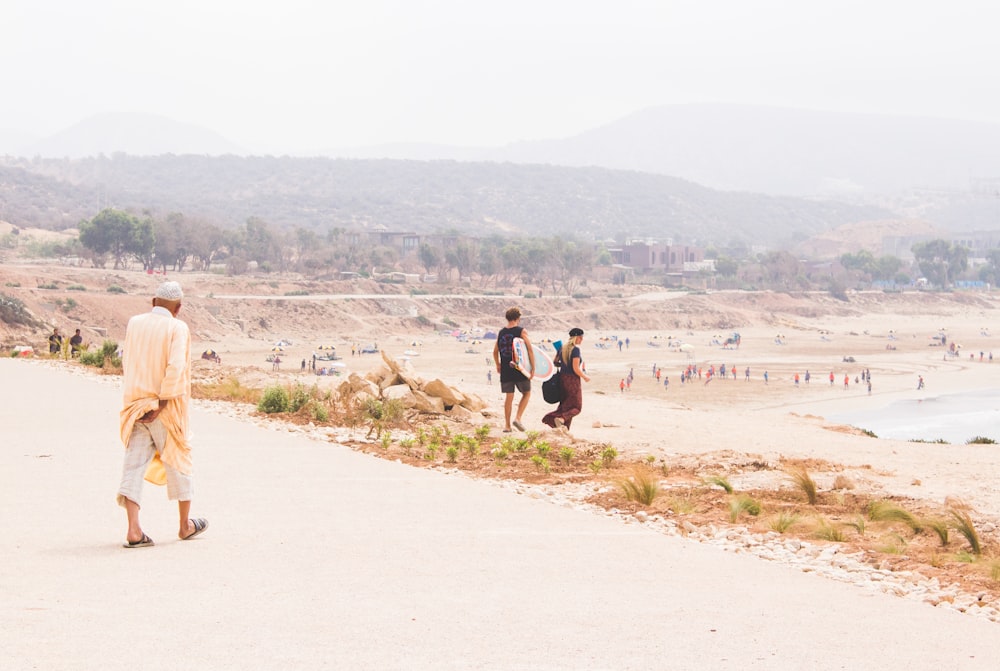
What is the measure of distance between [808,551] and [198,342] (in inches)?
1913

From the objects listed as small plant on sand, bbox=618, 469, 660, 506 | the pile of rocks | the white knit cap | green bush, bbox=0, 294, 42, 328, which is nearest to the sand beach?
small plant on sand, bbox=618, 469, 660, 506

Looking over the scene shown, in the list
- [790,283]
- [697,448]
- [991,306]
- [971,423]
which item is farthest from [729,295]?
[697,448]

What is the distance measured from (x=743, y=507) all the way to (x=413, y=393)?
23.0 feet

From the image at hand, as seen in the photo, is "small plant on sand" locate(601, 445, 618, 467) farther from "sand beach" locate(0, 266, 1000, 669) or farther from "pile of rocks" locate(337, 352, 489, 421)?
"pile of rocks" locate(337, 352, 489, 421)

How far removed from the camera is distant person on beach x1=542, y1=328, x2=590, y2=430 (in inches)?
490

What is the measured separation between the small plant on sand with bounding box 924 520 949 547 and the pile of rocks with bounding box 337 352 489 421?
745 cm

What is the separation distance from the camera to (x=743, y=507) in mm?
8773

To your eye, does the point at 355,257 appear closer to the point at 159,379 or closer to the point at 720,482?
the point at 720,482

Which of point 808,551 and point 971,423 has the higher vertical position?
point 808,551

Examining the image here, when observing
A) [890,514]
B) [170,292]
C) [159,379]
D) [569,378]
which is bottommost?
[890,514]

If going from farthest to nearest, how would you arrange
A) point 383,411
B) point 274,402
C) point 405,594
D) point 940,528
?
point 274,402, point 383,411, point 940,528, point 405,594

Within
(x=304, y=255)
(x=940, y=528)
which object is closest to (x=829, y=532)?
(x=940, y=528)

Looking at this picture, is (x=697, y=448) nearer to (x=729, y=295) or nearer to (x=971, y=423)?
(x=971, y=423)

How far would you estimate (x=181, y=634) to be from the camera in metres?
4.85
